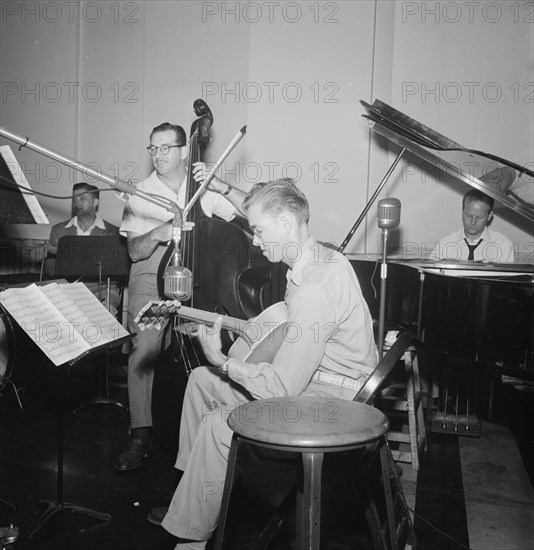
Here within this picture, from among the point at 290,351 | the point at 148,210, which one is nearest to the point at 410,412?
the point at 290,351

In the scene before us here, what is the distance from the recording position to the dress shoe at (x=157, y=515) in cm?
237

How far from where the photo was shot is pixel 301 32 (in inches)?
196

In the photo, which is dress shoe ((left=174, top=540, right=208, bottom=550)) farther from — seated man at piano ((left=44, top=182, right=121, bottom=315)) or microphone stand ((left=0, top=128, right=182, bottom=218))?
seated man at piano ((left=44, top=182, right=121, bottom=315))

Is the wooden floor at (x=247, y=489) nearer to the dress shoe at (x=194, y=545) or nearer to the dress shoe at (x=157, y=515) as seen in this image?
the dress shoe at (x=157, y=515)

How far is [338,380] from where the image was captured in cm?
201

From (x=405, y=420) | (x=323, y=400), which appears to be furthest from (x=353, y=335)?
(x=405, y=420)

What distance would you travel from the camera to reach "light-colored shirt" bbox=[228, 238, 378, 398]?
1.79m

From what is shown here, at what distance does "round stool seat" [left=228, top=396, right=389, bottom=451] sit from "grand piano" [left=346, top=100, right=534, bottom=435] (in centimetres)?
107

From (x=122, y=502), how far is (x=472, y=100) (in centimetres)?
385

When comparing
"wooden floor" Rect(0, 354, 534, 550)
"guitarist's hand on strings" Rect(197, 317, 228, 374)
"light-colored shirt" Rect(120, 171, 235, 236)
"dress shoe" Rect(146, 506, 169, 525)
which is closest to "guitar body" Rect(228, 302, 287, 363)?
"guitarist's hand on strings" Rect(197, 317, 228, 374)

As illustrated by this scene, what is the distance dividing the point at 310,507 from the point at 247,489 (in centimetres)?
131

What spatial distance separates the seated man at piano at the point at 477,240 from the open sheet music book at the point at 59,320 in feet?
9.17

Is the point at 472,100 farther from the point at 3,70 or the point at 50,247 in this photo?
the point at 3,70

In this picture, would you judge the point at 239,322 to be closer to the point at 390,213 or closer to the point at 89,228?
the point at 390,213
